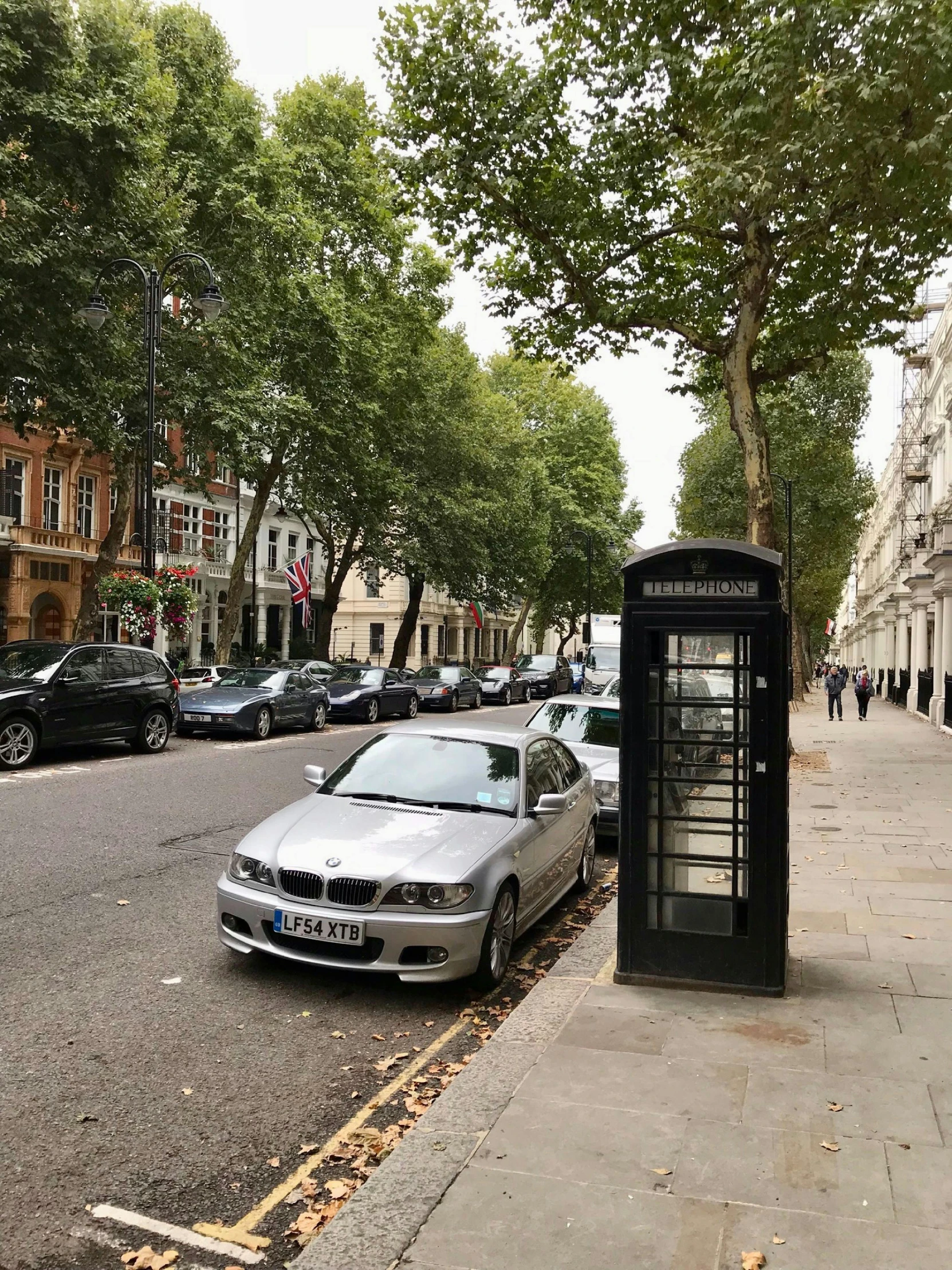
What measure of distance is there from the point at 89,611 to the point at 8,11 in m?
13.9

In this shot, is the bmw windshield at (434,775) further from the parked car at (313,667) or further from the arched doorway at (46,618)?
the arched doorway at (46,618)

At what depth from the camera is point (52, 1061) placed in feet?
15.2

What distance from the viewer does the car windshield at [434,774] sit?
6.68m

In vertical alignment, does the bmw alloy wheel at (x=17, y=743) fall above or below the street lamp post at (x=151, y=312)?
below

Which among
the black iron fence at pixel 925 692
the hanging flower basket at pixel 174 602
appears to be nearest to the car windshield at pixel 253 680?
the hanging flower basket at pixel 174 602

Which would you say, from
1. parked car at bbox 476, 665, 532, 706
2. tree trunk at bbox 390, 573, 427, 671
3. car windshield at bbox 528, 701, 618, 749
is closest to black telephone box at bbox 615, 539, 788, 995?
car windshield at bbox 528, 701, 618, 749

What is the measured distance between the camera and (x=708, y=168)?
1433 cm

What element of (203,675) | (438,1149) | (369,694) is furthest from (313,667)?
(438,1149)

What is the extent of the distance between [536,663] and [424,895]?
41.5m

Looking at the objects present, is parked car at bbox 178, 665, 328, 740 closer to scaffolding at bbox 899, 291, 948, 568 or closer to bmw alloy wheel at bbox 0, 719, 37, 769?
bmw alloy wheel at bbox 0, 719, 37, 769

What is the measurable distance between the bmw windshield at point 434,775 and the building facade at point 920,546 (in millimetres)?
23255

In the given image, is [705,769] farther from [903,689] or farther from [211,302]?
[903,689]

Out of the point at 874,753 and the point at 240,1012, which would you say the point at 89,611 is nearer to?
the point at 874,753

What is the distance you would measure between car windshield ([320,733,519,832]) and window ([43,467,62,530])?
32838 millimetres
